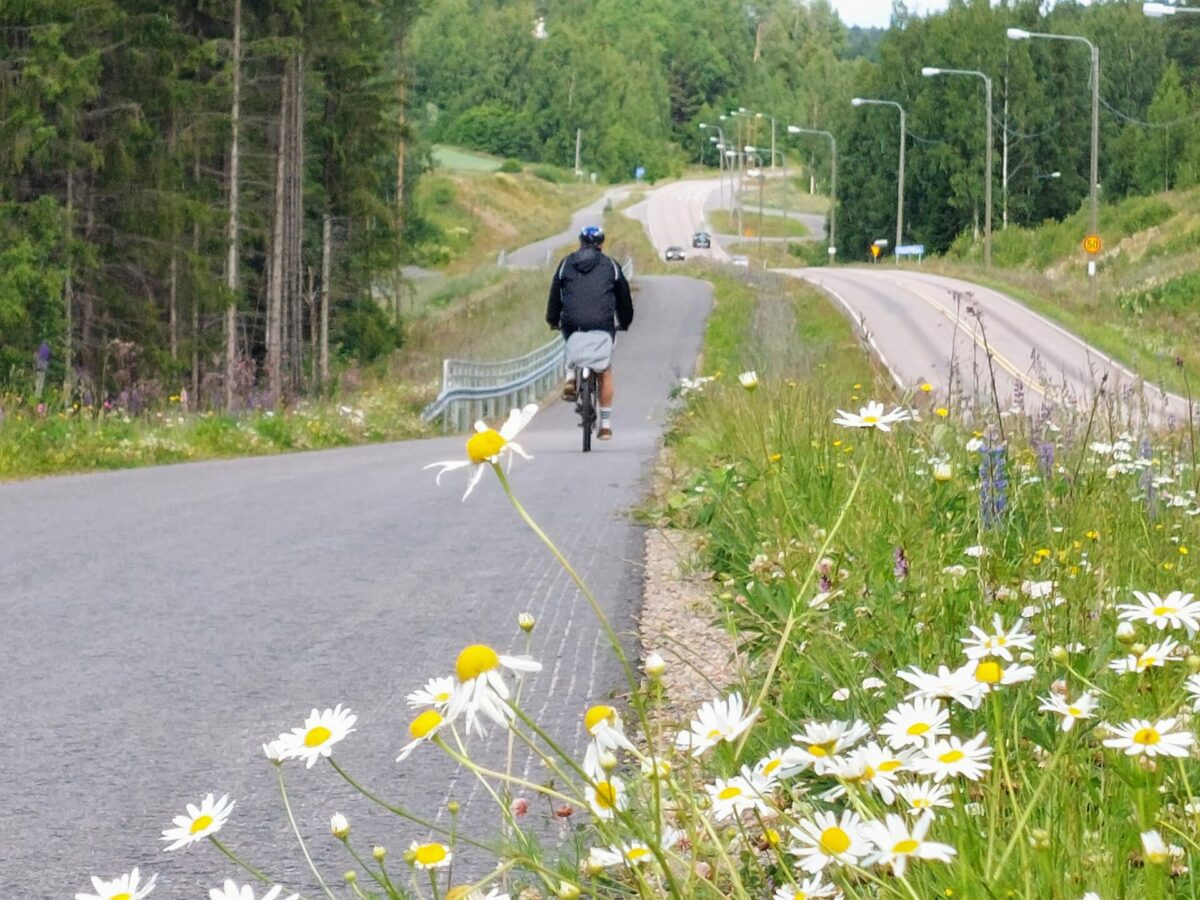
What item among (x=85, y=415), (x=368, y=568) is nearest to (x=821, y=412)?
(x=368, y=568)

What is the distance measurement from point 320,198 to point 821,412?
38183 mm

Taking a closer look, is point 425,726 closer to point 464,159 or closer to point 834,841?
point 834,841

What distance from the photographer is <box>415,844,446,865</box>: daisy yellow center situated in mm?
1865

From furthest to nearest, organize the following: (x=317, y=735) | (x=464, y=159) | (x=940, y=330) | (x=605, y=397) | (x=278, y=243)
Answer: (x=464, y=159) < (x=940, y=330) < (x=278, y=243) < (x=605, y=397) < (x=317, y=735)

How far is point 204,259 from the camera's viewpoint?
3186cm

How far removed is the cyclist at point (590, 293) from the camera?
1505 cm

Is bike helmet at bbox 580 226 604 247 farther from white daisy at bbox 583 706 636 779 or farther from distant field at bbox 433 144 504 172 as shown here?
A: distant field at bbox 433 144 504 172

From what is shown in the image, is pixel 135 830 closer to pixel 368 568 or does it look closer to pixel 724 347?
pixel 368 568

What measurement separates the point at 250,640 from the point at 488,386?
76.5 ft

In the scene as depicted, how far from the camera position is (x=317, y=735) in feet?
7.38

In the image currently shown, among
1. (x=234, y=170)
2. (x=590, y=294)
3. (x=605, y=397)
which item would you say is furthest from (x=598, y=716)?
(x=234, y=170)

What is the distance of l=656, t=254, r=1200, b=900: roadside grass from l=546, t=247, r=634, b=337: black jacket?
6757mm

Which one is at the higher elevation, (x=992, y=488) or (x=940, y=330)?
(x=992, y=488)

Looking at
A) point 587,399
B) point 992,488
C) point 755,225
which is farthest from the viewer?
point 755,225
